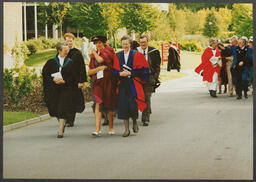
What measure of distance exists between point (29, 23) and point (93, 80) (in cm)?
2430

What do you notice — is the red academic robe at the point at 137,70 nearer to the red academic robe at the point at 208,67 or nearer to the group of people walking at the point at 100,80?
the group of people walking at the point at 100,80

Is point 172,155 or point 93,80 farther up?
point 93,80

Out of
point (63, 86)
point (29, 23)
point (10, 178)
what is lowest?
point (10, 178)

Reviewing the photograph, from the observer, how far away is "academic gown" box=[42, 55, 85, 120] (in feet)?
33.1

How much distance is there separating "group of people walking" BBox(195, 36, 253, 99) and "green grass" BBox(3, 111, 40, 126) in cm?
579

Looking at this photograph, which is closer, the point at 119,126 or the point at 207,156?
the point at 207,156

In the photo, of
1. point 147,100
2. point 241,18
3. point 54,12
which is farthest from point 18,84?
point 54,12

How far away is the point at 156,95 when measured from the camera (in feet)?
58.5

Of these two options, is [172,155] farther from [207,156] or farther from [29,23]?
[29,23]

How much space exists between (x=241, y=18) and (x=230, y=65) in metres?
5.21

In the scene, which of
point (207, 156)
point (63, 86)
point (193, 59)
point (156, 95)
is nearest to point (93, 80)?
point (63, 86)

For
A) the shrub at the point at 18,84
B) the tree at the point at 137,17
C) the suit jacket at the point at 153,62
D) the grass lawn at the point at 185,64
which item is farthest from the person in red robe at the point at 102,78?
the grass lawn at the point at 185,64

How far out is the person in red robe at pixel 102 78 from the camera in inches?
392

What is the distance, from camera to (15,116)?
42.3 ft
